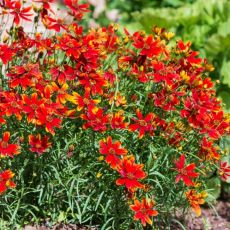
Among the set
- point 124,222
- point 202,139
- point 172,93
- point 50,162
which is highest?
point 172,93

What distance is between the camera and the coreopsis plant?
8.79 ft

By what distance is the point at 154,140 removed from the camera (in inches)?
119

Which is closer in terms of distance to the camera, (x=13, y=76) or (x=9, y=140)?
(x=13, y=76)

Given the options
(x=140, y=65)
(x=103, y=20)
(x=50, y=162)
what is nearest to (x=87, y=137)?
(x=50, y=162)

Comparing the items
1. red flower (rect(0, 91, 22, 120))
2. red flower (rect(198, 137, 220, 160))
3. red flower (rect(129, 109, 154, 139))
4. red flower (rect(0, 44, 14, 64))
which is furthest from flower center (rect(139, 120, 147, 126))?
red flower (rect(0, 44, 14, 64))

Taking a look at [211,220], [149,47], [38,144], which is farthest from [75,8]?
[211,220]

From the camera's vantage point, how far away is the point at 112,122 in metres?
2.72

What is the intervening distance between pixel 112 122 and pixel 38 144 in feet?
1.13

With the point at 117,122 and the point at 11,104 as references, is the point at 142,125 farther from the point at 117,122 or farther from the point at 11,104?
the point at 11,104

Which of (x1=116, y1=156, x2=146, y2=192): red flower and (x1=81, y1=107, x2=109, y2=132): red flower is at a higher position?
(x1=81, y1=107, x2=109, y2=132): red flower

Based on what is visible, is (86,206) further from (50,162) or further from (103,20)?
→ (103,20)

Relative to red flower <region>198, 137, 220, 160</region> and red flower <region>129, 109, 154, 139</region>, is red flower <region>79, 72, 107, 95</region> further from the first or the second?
red flower <region>198, 137, 220, 160</region>

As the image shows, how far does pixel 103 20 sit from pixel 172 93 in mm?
3595

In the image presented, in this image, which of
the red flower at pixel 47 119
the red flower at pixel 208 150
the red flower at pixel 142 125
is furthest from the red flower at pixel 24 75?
the red flower at pixel 208 150
